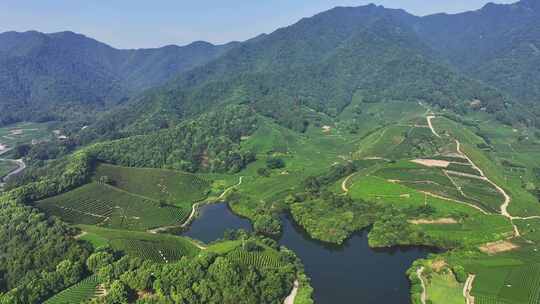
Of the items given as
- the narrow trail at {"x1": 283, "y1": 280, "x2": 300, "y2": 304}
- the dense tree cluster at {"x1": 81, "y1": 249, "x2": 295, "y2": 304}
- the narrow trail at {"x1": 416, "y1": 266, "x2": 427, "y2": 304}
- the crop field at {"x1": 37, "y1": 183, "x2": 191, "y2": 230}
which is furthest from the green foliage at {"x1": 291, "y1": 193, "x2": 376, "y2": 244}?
the crop field at {"x1": 37, "y1": 183, "x2": 191, "y2": 230}

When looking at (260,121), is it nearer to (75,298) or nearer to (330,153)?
(330,153)

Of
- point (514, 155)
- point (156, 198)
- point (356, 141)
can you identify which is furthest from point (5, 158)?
point (514, 155)

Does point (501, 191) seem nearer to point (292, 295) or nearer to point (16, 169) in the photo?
point (292, 295)

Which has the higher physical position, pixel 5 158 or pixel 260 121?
pixel 260 121

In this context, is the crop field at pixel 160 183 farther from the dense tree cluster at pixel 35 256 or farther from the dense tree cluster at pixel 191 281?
the dense tree cluster at pixel 191 281

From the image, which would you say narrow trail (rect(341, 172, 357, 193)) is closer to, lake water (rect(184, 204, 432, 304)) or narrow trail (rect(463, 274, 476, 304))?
lake water (rect(184, 204, 432, 304))

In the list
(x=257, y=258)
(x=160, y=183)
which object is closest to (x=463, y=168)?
(x=257, y=258)
